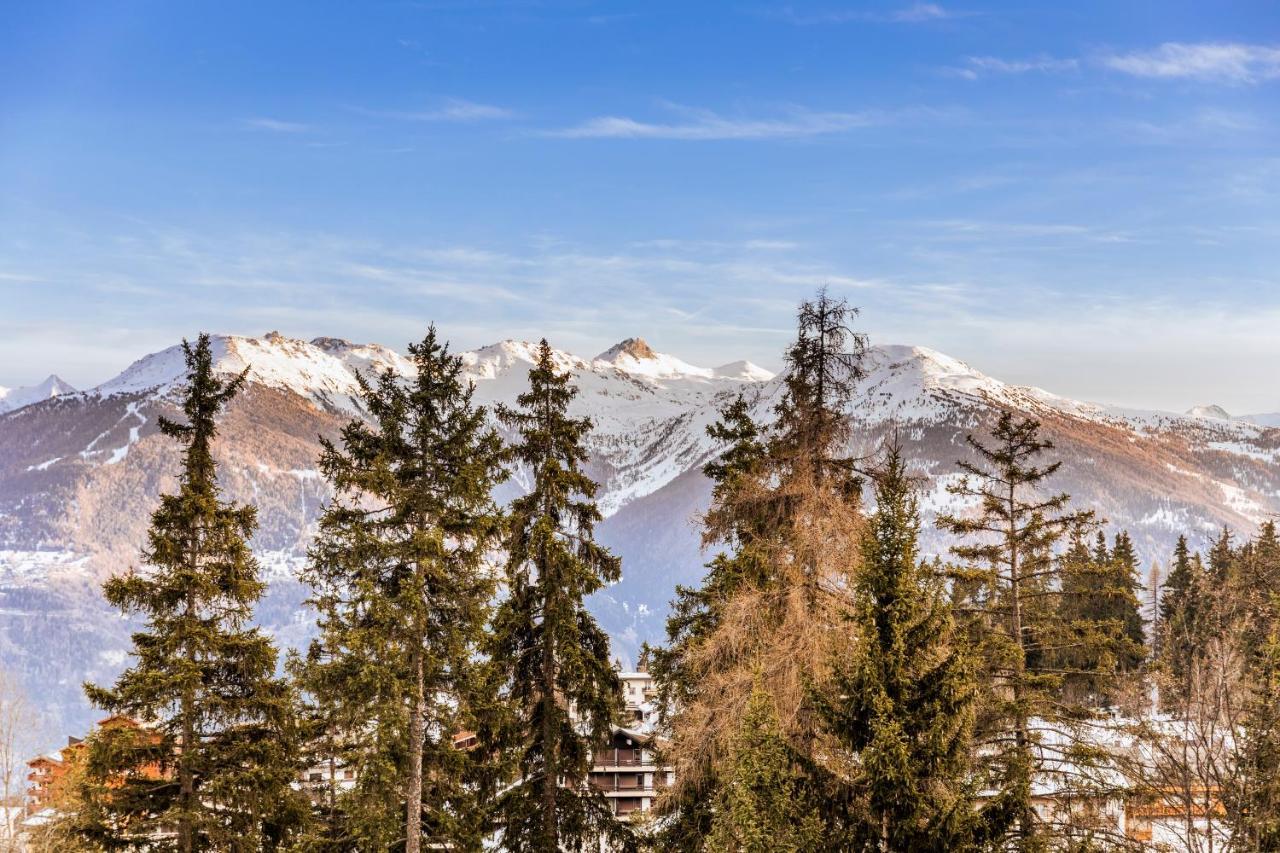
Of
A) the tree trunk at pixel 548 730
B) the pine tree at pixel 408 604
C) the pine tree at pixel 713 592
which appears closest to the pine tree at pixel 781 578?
the pine tree at pixel 713 592

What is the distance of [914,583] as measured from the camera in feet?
50.6

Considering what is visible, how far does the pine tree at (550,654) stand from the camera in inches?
917

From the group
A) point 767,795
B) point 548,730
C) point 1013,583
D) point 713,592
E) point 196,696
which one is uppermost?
point 1013,583

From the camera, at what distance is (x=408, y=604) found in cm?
1955

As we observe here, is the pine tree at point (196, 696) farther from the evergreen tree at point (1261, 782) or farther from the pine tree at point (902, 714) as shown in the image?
the evergreen tree at point (1261, 782)

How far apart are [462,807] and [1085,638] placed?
1338 centimetres

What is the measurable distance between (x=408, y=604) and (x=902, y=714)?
9751 mm

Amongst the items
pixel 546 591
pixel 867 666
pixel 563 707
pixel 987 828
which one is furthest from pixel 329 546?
pixel 987 828

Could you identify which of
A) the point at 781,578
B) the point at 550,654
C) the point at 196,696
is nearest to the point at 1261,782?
the point at 781,578

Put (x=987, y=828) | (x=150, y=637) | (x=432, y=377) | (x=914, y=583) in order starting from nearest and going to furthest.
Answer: (x=987, y=828) < (x=914, y=583) < (x=150, y=637) < (x=432, y=377)

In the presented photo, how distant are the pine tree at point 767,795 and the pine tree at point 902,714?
2.07 ft

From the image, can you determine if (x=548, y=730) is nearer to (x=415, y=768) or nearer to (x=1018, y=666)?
(x=415, y=768)

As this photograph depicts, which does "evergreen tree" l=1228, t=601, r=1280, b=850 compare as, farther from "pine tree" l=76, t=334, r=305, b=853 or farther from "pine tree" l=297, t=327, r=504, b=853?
"pine tree" l=76, t=334, r=305, b=853

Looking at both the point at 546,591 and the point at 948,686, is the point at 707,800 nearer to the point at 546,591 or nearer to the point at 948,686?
the point at 546,591
